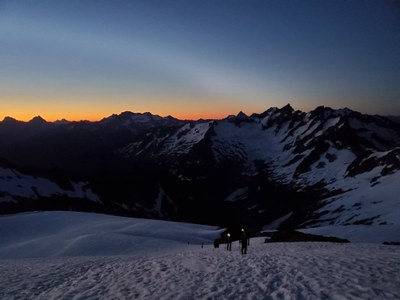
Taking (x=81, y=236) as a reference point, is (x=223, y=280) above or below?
above

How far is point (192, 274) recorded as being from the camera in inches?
713

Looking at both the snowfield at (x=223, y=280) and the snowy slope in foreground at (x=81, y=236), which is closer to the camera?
the snowfield at (x=223, y=280)

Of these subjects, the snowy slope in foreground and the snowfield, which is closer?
the snowfield

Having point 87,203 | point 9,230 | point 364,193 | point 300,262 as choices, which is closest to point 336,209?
point 364,193

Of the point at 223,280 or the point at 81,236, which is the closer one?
the point at 223,280

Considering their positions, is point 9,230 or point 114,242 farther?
point 9,230

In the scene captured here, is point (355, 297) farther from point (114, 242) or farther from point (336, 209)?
point (336, 209)

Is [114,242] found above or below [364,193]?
below

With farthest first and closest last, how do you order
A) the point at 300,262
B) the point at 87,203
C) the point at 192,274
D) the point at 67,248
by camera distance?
the point at 87,203, the point at 67,248, the point at 300,262, the point at 192,274

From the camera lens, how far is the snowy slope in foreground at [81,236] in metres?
44.9

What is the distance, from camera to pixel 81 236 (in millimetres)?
49844

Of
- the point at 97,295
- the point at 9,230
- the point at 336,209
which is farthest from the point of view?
the point at 336,209

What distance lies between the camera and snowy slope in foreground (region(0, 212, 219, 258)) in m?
44.9

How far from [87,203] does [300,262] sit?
181331 millimetres
